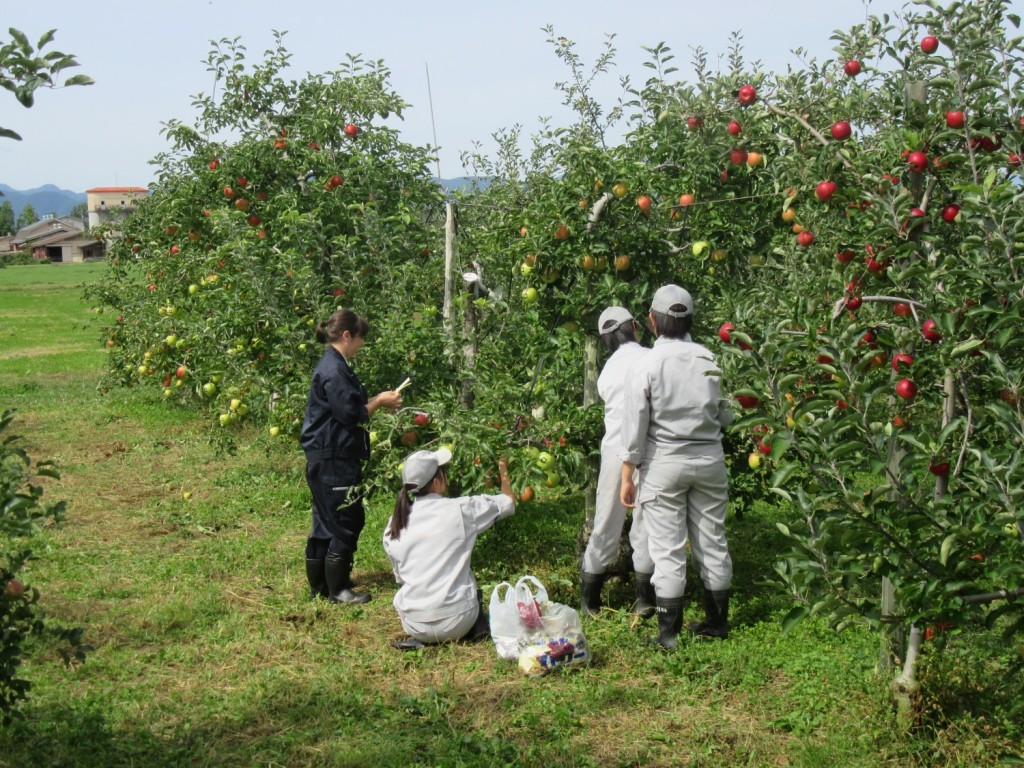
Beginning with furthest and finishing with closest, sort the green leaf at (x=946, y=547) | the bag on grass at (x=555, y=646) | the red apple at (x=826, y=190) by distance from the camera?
the bag on grass at (x=555, y=646)
the red apple at (x=826, y=190)
the green leaf at (x=946, y=547)

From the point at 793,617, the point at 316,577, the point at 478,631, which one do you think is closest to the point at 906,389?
the point at 793,617

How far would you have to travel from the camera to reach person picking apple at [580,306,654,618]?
191 inches

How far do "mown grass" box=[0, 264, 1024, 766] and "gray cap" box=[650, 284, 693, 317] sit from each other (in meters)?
1.48

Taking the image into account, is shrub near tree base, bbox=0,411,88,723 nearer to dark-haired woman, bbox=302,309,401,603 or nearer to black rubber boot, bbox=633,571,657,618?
dark-haired woman, bbox=302,309,401,603

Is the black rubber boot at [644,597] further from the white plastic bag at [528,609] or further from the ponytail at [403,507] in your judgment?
the ponytail at [403,507]

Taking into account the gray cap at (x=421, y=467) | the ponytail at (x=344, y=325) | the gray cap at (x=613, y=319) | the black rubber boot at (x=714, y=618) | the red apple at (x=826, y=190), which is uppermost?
the red apple at (x=826, y=190)

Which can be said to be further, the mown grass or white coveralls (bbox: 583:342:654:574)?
white coveralls (bbox: 583:342:654:574)

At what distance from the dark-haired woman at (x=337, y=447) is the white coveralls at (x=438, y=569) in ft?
2.04

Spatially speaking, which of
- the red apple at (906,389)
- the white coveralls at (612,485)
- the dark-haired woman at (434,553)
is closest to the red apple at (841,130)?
the red apple at (906,389)

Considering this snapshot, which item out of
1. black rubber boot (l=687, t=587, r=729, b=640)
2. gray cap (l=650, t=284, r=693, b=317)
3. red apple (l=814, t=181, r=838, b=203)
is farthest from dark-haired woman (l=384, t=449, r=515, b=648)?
red apple (l=814, t=181, r=838, b=203)

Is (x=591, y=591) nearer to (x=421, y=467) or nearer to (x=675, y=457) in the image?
(x=675, y=457)

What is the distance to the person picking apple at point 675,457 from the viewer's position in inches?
177

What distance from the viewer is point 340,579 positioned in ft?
17.6

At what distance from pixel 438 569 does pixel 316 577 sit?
108 cm
